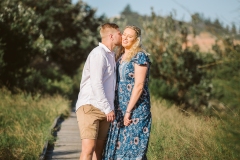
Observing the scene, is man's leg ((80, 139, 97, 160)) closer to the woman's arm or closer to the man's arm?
the man's arm

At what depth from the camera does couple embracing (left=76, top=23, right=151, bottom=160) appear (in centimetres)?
427

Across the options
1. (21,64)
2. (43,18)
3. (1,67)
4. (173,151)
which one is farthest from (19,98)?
(43,18)

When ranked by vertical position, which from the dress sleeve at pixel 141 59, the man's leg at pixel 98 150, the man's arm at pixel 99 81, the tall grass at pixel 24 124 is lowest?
the tall grass at pixel 24 124

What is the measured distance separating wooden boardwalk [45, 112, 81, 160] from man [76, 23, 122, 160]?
2.39 metres

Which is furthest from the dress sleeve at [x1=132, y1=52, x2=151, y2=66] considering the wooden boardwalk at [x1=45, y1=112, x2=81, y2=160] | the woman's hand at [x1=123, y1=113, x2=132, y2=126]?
the wooden boardwalk at [x1=45, y1=112, x2=81, y2=160]

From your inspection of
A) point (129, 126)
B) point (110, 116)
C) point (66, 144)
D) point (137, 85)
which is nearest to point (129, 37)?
point (137, 85)

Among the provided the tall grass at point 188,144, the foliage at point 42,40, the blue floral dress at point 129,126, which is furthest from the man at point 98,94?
the foliage at point 42,40

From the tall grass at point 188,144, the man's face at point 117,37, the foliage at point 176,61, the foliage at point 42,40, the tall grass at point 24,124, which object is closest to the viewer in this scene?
the man's face at point 117,37

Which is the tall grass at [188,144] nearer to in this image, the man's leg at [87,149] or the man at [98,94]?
the man at [98,94]

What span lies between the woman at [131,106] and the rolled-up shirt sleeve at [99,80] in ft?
0.93

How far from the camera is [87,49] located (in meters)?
31.9

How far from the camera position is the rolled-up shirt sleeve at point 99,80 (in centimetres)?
421

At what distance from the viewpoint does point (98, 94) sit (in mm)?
4230

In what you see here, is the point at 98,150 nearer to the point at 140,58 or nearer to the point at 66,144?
the point at 140,58
